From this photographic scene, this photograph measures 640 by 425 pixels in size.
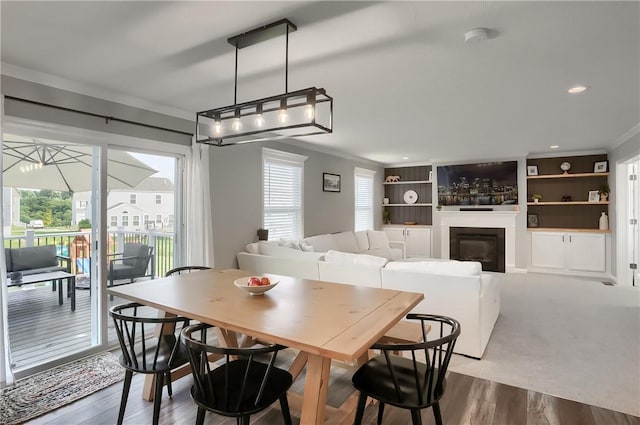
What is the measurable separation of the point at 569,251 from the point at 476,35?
256 inches

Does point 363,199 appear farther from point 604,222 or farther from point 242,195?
point 604,222

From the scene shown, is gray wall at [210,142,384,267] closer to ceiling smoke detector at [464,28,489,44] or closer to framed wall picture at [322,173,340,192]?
framed wall picture at [322,173,340,192]

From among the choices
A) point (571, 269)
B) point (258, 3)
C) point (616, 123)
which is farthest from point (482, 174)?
point (258, 3)

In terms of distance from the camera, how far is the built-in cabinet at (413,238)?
851cm

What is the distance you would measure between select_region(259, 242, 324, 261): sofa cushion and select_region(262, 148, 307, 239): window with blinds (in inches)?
24.7

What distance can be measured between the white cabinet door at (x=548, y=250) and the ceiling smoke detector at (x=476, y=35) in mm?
Result: 6342

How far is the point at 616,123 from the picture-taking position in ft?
15.4

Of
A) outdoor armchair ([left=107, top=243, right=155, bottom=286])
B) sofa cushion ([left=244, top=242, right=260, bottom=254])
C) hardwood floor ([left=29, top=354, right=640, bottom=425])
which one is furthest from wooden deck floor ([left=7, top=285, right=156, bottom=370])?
sofa cushion ([left=244, top=242, right=260, bottom=254])

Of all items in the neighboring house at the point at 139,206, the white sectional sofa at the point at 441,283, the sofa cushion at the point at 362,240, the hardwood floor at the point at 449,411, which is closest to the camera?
the hardwood floor at the point at 449,411

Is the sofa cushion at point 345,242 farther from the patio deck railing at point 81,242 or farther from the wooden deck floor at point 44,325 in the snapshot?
the wooden deck floor at point 44,325

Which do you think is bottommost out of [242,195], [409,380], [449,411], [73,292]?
[449,411]

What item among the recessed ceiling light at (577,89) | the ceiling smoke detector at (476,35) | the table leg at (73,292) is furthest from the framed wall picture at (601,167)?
the table leg at (73,292)

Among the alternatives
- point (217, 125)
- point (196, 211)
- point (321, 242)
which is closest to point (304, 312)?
point (217, 125)

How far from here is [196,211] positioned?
404 cm
